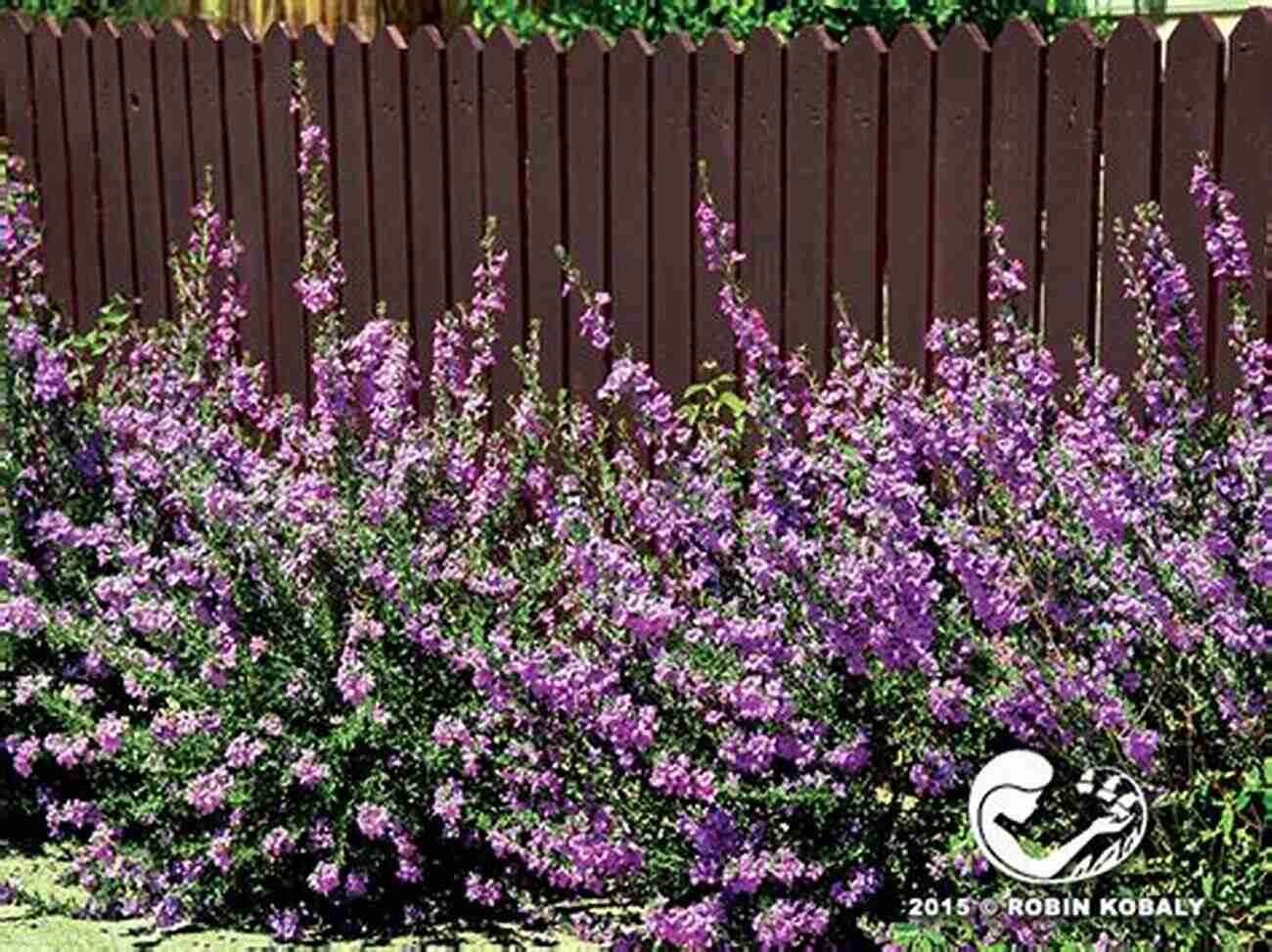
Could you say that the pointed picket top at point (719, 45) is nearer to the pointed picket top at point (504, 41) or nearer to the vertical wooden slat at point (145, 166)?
the pointed picket top at point (504, 41)

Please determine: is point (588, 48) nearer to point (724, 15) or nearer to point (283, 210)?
point (283, 210)

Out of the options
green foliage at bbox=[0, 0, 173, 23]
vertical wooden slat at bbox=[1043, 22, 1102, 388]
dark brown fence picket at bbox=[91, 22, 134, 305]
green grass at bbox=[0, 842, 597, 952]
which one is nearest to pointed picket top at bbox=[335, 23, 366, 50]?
dark brown fence picket at bbox=[91, 22, 134, 305]

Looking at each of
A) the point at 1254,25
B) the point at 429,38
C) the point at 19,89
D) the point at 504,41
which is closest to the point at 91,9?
the point at 19,89

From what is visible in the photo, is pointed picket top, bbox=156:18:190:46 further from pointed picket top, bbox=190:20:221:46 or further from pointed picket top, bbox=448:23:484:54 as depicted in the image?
pointed picket top, bbox=448:23:484:54

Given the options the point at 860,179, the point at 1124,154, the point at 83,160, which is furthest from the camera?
the point at 83,160

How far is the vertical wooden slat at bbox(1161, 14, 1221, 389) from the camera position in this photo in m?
5.05

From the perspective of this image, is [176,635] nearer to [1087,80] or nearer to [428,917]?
[428,917]

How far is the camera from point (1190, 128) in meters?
5.09

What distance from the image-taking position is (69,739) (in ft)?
16.7

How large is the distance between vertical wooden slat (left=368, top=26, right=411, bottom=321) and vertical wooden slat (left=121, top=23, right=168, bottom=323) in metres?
1.01

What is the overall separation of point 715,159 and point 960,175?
69 cm

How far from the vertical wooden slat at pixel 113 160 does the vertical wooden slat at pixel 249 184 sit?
54cm

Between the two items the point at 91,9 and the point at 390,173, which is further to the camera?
the point at 91,9

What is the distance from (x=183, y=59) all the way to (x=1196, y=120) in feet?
10.9
